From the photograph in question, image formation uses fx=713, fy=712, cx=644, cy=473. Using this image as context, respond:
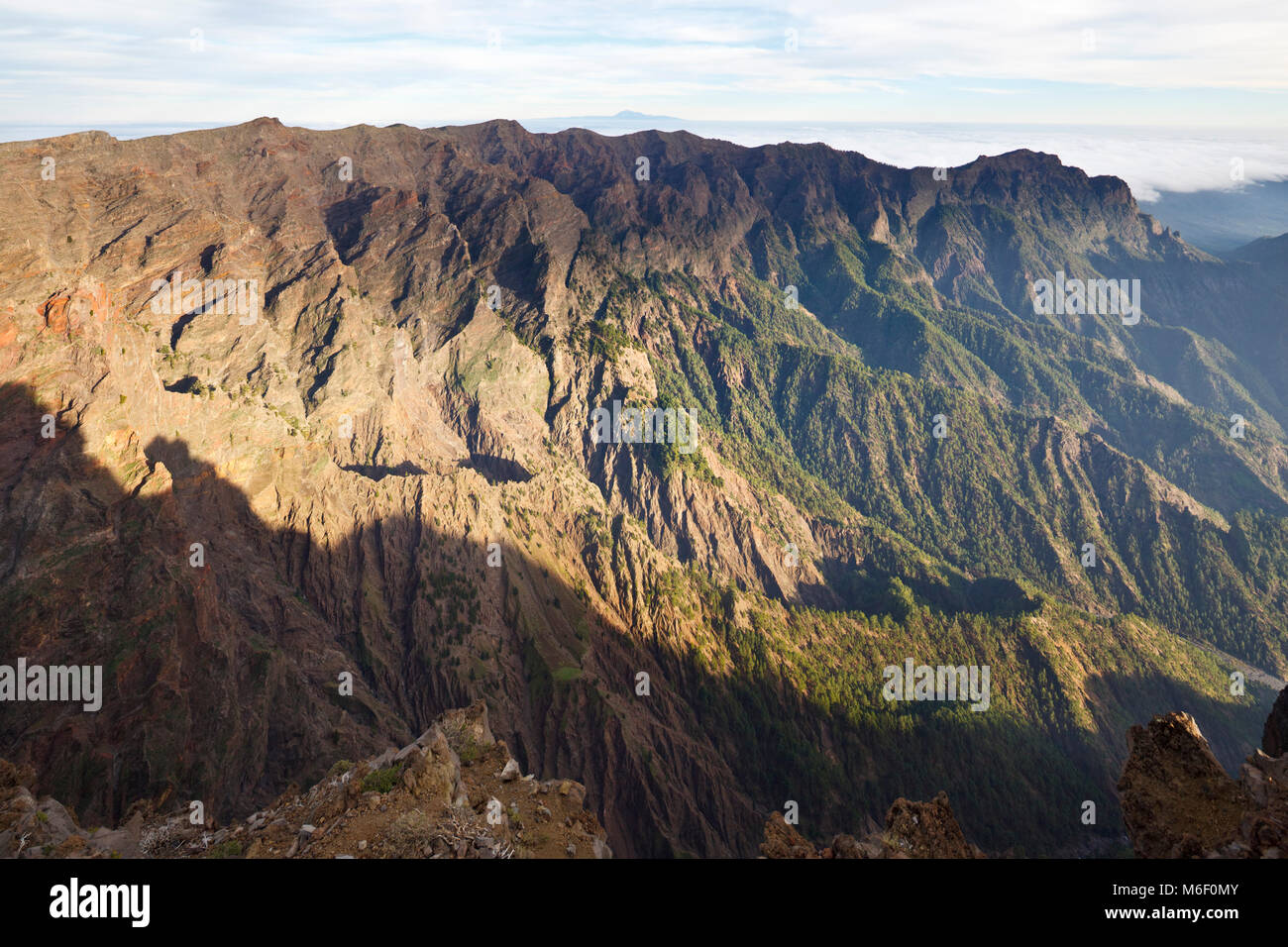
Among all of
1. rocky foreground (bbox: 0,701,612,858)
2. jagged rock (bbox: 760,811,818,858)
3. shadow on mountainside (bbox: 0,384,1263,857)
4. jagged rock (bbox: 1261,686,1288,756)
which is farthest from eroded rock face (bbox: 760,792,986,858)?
shadow on mountainside (bbox: 0,384,1263,857)

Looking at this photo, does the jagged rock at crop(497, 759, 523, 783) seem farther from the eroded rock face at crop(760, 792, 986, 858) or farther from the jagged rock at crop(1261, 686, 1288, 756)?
the jagged rock at crop(1261, 686, 1288, 756)

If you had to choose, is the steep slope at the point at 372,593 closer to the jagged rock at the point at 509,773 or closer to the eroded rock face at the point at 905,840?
the jagged rock at the point at 509,773

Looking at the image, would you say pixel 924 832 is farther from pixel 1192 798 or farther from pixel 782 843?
pixel 1192 798

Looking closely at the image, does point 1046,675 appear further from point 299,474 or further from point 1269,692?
point 299,474
